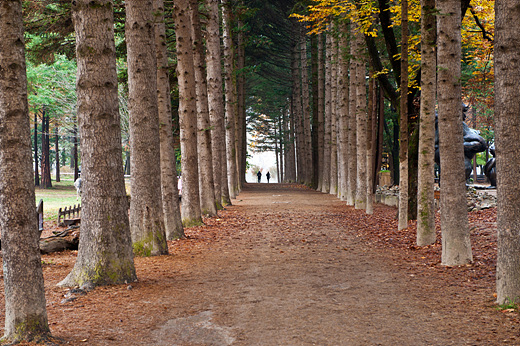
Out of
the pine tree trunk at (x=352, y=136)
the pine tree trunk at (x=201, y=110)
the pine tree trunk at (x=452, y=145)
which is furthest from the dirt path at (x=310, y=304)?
the pine tree trunk at (x=352, y=136)

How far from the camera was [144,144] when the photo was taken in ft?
31.8

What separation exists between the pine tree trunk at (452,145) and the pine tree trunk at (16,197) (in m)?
6.30

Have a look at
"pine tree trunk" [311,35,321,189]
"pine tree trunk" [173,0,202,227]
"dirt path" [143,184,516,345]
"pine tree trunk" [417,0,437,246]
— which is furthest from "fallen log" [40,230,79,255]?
"pine tree trunk" [311,35,321,189]

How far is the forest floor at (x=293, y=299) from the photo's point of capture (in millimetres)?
5105

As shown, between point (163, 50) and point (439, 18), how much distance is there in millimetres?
6064

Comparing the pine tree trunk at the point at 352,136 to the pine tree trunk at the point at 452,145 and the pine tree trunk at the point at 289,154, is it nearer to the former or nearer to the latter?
the pine tree trunk at the point at 452,145

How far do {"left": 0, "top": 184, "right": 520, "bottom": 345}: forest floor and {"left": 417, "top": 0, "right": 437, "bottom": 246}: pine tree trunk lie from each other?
0.74 meters

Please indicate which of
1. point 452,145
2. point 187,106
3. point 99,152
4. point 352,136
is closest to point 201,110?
point 187,106

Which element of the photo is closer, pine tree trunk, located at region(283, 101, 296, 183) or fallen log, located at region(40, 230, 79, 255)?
fallen log, located at region(40, 230, 79, 255)

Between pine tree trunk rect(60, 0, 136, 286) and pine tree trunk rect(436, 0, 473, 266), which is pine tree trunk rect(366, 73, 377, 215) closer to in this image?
pine tree trunk rect(436, 0, 473, 266)

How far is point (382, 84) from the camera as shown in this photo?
51.2 ft

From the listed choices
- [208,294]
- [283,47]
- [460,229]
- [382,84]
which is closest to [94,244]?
[208,294]

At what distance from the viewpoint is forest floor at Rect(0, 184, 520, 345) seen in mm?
5105

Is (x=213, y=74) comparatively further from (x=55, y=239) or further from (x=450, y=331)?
(x=450, y=331)
